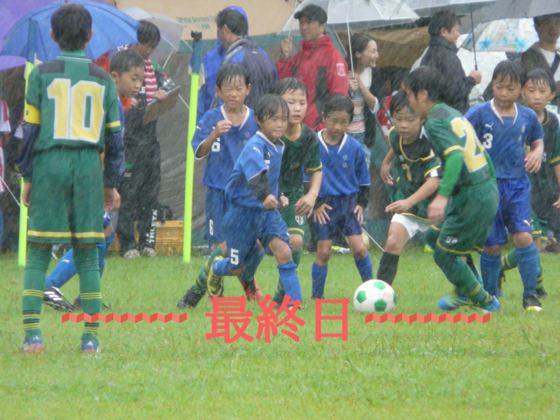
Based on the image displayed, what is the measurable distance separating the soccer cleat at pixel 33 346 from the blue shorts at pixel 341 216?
308cm

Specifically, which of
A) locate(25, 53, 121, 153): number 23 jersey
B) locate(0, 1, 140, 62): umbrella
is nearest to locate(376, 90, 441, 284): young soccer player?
locate(25, 53, 121, 153): number 23 jersey

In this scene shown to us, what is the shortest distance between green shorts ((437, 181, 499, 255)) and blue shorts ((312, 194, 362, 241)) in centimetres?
144

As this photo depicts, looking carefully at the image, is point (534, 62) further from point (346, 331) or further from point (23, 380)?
point (23, 380)

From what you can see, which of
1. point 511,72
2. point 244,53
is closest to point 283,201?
point 244,53

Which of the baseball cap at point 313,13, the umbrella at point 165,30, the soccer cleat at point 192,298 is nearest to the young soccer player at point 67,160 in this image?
the soccer cleat at point 192,298

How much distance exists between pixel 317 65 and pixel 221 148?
108 inches

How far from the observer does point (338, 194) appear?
739cm

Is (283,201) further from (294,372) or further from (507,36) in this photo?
(507,36)

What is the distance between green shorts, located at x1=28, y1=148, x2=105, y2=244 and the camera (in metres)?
4.88

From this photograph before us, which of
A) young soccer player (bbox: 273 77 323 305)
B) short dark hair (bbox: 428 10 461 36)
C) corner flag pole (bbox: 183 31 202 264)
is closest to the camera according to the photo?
young soccer player (bbox: 273 77 323 305)

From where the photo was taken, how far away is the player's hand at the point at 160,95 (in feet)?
34.1

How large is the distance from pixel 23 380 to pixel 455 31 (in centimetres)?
619

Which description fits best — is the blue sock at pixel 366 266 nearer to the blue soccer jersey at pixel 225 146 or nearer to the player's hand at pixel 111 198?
the blue soccer jersey at pixel 225 146

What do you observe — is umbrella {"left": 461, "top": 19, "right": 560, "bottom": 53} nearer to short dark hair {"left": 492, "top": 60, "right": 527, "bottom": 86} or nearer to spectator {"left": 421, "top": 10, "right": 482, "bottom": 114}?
spectator {"left": 421, "top": 10, "right": 482, "bottom": 114}
